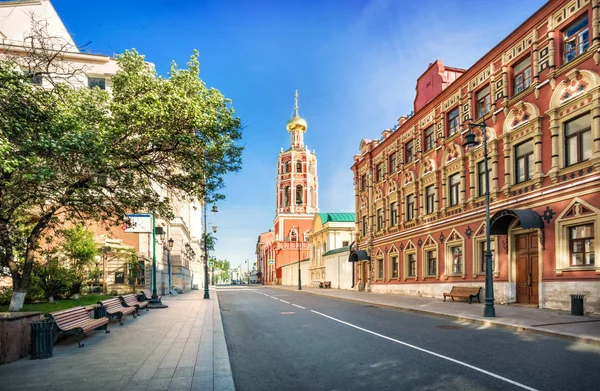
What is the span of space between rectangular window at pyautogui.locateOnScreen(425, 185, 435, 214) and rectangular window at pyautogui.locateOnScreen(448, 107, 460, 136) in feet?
12.3

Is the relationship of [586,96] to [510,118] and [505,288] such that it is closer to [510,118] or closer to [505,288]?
[510,118]

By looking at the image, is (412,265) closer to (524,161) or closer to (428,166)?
(428,166)

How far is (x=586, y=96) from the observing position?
15367 millimetres

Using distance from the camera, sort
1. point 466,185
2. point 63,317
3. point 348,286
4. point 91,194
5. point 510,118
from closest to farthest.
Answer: point 63,317, point 91,194, point 510,118, point 466,185, point 348,286

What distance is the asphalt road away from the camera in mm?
6418

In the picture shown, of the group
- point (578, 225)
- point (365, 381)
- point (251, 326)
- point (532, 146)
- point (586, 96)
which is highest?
point (586, 96)

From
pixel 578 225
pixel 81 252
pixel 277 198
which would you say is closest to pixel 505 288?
pixel 578 225

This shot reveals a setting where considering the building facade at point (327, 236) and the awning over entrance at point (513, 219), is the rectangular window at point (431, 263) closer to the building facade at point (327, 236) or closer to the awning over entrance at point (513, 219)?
the awning over entrance at point (513, 219)

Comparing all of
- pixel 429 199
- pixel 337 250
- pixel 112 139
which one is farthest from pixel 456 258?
pixel 337 250

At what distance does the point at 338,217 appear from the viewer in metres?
55.7

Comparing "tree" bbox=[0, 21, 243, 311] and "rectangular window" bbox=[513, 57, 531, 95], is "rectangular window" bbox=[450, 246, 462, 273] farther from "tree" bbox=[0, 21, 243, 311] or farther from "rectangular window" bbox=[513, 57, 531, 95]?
"tree" bbox=[0, 21, 243, 311]

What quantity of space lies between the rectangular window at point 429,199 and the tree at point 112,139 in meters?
16.1

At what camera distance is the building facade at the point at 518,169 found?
50.8 ft

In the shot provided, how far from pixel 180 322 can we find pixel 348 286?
3054cm
